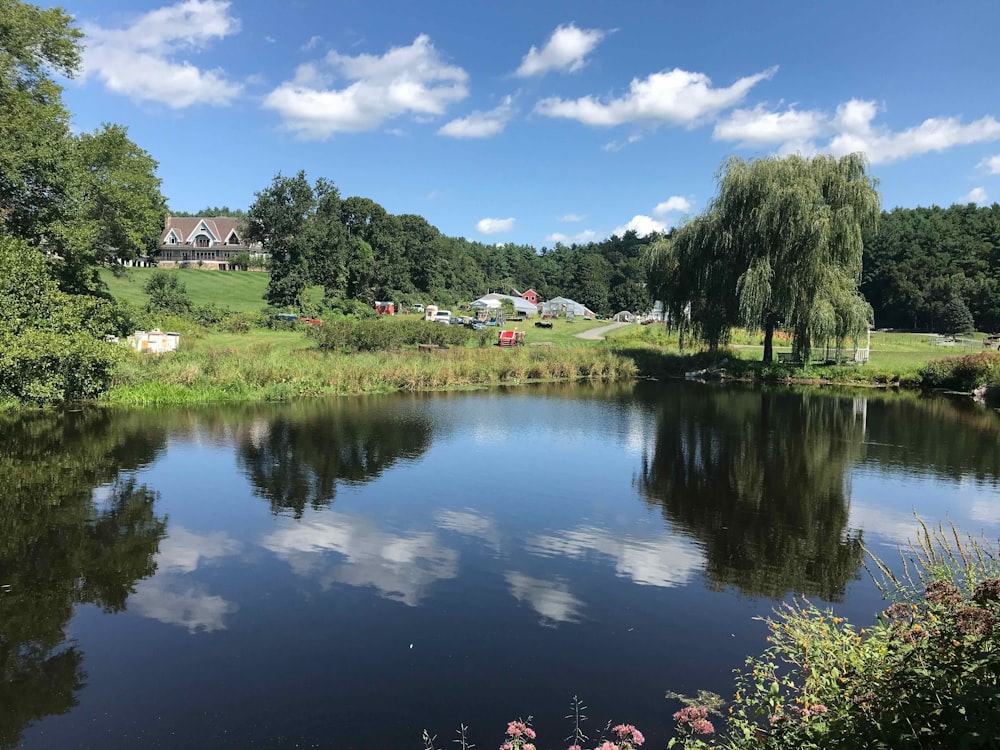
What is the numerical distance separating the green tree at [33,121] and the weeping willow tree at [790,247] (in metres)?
29.6

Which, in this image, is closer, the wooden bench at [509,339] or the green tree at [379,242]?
the wooden bench at [509,339]

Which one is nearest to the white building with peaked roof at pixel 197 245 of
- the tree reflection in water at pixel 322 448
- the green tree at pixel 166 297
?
the green tree at pixel 166 297

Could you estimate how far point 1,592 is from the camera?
8570mm

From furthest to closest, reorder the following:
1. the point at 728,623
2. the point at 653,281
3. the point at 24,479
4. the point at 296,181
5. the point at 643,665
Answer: the point at 296,181 → the point at 653,281 → the point at 24,479 → the point at 728,623 → the point at 643,665

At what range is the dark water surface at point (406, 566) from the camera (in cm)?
645

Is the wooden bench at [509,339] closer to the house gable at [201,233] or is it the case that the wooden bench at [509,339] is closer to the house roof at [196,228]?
the house roof at [196,228]

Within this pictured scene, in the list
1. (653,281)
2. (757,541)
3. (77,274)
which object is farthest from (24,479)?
(653,281)

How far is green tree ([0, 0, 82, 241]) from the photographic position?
949 inches

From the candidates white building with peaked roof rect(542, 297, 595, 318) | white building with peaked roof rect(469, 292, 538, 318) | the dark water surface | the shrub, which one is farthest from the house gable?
the dark water surface

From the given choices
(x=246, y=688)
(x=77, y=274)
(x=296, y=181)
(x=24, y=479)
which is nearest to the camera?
(x=246, y=688)

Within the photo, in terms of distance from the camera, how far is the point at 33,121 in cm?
2672

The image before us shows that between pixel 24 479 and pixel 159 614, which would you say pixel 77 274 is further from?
pixel 159 614

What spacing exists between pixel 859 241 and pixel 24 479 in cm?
3455

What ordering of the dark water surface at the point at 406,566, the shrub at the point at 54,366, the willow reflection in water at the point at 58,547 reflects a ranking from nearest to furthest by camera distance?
the dark water surface at the point at 406,566
the willow reflection in water at the point at 58,547
the shrub at the point at 54,366
